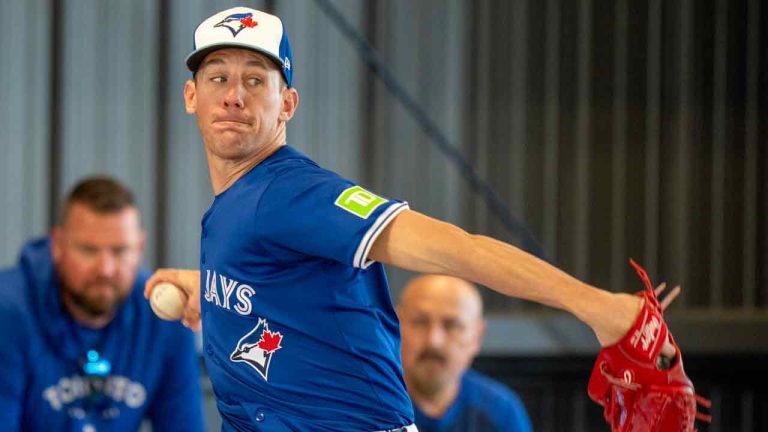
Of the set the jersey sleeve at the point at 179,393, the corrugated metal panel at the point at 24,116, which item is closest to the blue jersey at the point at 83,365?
the jersey sleeve at the point at 179,393

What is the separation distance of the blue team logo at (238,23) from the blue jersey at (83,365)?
164 cm

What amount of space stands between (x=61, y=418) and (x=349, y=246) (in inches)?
75.7

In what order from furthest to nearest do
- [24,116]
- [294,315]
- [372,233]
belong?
1. [24,116]
2. [294,315]
3. [372,233]

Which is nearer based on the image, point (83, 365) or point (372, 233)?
point (372, 233)

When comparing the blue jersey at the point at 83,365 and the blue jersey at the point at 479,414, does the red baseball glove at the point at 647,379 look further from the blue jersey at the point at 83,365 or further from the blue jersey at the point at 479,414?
the blue jersey at the point at 83,365

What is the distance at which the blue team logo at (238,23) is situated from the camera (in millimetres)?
2070

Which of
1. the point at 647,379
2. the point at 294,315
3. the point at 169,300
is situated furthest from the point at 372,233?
the point at 169,300

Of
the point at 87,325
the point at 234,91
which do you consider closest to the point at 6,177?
the point at 87,325

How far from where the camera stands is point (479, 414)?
3568 mm

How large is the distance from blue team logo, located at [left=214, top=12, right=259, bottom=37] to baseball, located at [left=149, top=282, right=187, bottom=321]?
20.8 inches

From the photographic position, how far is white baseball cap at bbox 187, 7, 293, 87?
2.06 metres

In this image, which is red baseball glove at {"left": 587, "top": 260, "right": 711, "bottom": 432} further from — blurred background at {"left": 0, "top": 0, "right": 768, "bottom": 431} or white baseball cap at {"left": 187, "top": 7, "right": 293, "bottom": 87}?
blurred background at {"left": 0, "top": 0, "right": 768, "bottom": 431}

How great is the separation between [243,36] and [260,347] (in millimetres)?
495

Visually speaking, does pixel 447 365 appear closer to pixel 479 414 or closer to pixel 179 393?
pixel 479 414
